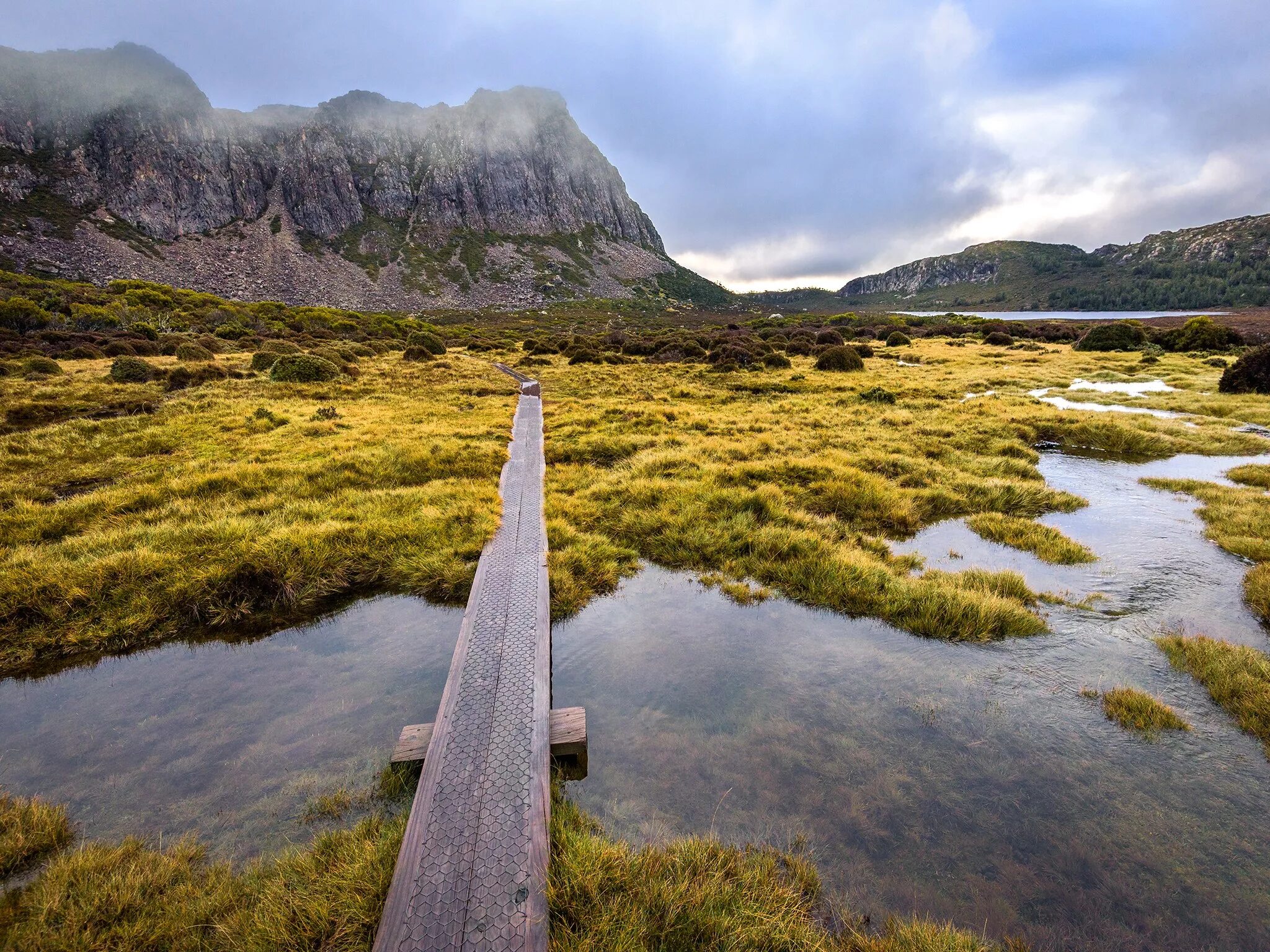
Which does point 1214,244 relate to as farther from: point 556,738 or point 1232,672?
point 556,738

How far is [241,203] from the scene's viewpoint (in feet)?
495

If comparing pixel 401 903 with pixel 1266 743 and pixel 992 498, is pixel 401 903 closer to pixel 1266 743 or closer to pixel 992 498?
pixel 1266 743

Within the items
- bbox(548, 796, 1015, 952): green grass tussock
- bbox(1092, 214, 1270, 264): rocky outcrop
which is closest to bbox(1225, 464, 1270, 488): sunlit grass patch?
bbox(548, 796, 1015, 952): green grass tussock

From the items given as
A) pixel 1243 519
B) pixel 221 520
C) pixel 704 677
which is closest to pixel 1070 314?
pixel 1243 519

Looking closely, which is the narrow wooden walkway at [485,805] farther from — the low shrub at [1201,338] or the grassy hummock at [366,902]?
the low shrub at [1201,338]

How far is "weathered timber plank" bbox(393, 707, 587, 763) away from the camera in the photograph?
422 cm

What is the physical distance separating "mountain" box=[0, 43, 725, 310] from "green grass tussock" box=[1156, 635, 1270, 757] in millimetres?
142024

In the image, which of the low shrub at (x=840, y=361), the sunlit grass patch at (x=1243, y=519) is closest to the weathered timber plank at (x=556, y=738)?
the sunlit grass patch at (x=1243, y=519)

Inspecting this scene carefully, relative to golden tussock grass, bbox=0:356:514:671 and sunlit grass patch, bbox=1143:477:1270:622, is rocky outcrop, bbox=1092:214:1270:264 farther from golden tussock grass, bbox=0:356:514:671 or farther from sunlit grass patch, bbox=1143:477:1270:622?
golden tussock grass, bbox=0:356:514:671

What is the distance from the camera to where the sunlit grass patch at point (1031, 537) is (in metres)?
7.91

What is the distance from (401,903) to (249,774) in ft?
7.52

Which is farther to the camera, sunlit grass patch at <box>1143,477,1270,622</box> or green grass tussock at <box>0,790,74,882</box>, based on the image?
sunlit grass patch at <box>1143,477,1270,622</box>

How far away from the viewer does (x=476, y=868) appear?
3197 mm

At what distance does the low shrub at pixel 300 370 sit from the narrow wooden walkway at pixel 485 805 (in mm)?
26267
